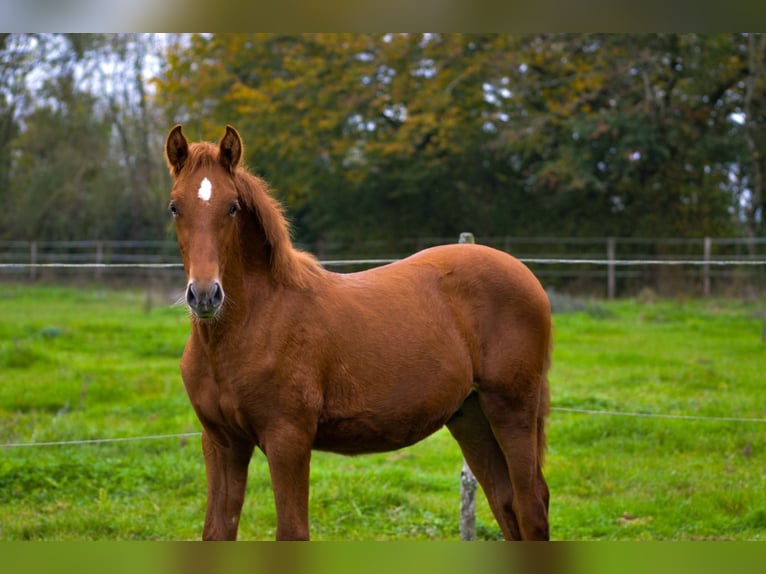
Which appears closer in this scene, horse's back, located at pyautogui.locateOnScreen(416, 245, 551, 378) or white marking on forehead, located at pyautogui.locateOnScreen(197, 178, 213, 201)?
white marking on forehead, located at pyautogui.locateOnScreen(197, 178, 213, 201)

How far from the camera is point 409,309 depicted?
12.7ft

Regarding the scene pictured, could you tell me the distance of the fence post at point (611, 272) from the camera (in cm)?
1784

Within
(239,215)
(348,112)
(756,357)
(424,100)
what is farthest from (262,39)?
(239,215)

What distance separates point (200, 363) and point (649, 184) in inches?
695

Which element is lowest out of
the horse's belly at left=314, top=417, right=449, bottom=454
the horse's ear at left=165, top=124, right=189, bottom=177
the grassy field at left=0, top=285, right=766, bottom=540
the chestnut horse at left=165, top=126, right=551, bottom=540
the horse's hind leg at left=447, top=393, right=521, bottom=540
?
the grassy field at left=0, top=285, right=766, bottom=540

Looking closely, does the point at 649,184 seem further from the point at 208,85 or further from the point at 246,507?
the point at 246,507

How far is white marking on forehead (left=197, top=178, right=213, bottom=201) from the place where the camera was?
3230 mm

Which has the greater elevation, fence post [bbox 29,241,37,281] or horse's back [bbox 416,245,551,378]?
fence post [bbox 29,241,37,281]

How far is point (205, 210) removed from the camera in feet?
10.5

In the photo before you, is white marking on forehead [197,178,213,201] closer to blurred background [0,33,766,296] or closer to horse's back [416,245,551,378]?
horse's back [416,245,551,378]

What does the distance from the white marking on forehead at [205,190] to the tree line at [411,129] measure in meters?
15.8

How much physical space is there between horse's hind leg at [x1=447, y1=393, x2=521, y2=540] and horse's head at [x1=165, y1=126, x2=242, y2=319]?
160cm

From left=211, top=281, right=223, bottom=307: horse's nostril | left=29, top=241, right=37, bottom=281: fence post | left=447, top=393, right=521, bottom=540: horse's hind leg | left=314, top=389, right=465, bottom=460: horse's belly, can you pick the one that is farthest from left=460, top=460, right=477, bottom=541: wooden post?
left=29, top=241, right=37, bottom=281: fence post

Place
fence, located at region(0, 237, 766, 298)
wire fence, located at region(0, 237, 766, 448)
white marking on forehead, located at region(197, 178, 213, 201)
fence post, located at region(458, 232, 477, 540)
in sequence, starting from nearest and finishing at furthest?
white marking on forehead, located at region(197, 178, 213, 201) → fence post, located at region(458, 232, 477, 540) → fence, located at region(0, 237, 766, 298) → wire fence, located at region(0, 237, 766, 448)
